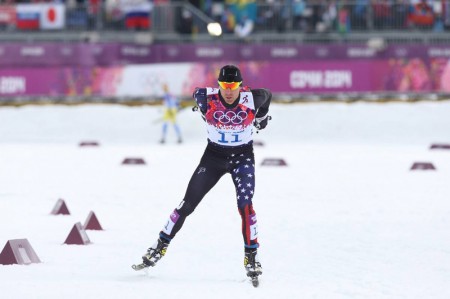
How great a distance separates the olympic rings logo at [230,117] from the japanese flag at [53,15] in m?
21.9

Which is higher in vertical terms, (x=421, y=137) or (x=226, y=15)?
(x=226, y=15)

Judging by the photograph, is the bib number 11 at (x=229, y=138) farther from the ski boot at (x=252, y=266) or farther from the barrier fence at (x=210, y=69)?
the barrier fence at (x=210, y=69)

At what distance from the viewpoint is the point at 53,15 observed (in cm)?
2975

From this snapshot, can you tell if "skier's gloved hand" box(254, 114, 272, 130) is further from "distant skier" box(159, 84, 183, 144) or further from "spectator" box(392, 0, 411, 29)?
"spectator" box(392, 0, 411, 29)

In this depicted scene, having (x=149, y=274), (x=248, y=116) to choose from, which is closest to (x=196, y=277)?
(x=149, y=274)

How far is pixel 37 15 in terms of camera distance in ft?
97.6

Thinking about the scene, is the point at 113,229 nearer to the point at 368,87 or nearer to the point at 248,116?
the point at 248,116

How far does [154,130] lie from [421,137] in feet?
24.8

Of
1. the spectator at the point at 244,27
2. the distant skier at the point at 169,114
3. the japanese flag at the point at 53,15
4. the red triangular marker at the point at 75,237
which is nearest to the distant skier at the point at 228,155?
the red triangular marker at the point at 75,237

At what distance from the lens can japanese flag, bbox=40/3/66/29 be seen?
29703 mm

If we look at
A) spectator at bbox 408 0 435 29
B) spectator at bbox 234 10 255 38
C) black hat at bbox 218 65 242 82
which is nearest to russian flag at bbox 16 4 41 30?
spectator at bbox 234 10 255 38

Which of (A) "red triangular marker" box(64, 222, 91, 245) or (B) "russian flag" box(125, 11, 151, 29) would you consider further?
(B) "russian flag" box(125, 11, 151, 29)

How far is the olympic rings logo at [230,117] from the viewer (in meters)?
8.59

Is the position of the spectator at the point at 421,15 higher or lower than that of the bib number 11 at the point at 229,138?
higher
